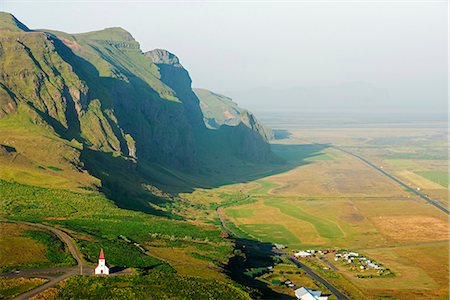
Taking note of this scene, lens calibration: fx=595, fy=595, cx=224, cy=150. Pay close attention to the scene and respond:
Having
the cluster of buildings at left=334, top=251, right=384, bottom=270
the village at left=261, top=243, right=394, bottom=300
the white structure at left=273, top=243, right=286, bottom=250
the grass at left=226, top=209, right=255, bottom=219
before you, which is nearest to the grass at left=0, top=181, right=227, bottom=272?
the village at left=261, top=243, right=394, bottom=300

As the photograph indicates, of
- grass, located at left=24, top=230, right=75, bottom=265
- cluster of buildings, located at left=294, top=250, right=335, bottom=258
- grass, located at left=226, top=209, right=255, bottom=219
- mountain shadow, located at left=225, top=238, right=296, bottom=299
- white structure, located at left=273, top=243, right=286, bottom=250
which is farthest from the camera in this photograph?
grass, located at left=226, top=209, right=255, bottom=219

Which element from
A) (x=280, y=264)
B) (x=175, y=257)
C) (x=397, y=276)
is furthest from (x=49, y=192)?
(x=397, y=276)

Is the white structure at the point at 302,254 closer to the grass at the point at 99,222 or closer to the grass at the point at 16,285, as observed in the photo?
the grass at the point at 99,222

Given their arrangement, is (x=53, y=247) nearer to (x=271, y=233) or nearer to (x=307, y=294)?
(x=307, y=294)

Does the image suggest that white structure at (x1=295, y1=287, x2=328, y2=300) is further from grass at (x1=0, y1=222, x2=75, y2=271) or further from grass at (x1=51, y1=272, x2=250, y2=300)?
grass at (x1=0, y1=222, x2=75, y2=271)

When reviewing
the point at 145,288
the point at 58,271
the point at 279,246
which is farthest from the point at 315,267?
the point at 58,271

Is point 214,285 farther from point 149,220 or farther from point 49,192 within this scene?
point 49,192
